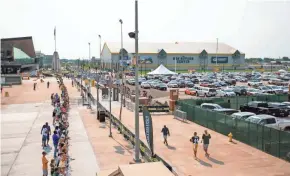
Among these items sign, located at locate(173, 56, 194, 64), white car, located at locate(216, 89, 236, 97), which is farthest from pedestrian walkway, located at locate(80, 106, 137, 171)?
sign, located at locate(173, 56, 194, 64)

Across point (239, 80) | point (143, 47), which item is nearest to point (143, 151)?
point (239, 80)

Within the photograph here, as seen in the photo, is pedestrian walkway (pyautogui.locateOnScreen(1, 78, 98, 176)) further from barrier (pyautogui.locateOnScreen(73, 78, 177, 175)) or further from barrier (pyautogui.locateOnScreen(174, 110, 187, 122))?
barrier (pyautogui.locateOnScreen(174, 110, 187, 122))

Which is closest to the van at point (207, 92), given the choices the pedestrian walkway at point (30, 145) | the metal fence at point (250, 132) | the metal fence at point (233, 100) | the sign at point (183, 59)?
Answer: the metal fence at point (233, 100)

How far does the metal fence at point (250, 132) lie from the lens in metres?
18.1

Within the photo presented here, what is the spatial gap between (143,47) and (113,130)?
99897 millimetres

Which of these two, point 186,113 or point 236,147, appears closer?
point 236,147

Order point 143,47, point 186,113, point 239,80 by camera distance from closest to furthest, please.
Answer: point 186,113 → point 239,80 → point 143,47

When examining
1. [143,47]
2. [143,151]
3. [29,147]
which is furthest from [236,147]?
[143,47]

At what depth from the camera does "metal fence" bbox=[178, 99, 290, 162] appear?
59.5ft

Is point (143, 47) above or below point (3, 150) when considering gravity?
above

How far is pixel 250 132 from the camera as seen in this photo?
68.4 ft

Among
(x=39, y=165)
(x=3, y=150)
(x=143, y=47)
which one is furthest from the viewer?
(x=143, y=47)

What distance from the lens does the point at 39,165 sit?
16.8 meters

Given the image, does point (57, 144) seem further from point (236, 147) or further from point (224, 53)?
point (224, 53)
